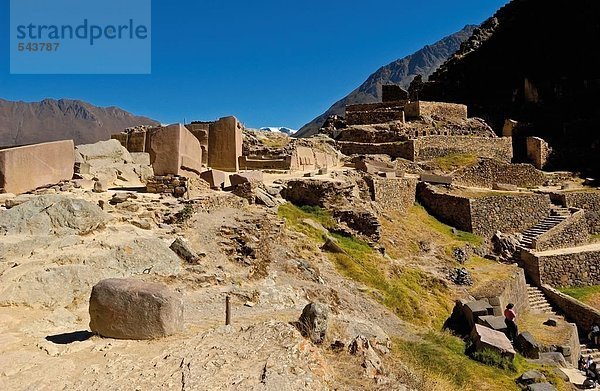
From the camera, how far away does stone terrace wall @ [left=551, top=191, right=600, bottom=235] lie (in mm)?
19672

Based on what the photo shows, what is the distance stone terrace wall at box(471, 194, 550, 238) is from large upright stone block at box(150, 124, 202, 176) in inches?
452

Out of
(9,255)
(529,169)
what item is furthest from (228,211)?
(529,169)

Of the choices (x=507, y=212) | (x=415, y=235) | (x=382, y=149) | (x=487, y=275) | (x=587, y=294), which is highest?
(x=382, y=149)

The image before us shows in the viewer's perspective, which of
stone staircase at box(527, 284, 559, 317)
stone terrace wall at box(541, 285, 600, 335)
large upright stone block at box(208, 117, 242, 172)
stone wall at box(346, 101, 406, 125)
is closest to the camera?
stone terrace wall at box(541, 285, 600, 335)

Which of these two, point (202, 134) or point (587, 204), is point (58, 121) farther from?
point (587, 204)

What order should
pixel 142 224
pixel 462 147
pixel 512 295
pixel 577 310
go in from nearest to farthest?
pixel 142 224 → pixel 512 295 → pixel 577 310 → pixel 462 147

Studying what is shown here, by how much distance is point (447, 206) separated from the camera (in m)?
18.0

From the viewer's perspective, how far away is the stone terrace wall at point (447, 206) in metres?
17.5

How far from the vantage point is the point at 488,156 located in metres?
25.8

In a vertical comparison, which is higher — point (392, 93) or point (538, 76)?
point (538, 76)

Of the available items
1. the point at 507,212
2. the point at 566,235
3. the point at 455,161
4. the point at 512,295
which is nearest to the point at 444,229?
the point at 507,212

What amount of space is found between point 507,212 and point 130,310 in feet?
55.7

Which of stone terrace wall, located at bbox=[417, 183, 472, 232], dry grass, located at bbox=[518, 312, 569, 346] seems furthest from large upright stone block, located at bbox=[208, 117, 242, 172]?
dry grass, located at bbox=[518, 312, 569, 346]

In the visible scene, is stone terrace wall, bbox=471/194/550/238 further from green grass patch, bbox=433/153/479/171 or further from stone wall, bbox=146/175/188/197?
stone wall, bbox=146/175/188/197
